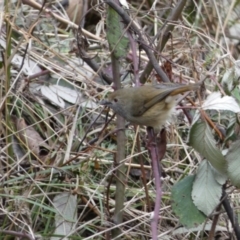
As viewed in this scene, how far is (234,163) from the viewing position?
1.90 meters

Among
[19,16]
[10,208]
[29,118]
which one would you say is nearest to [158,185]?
[10,208]

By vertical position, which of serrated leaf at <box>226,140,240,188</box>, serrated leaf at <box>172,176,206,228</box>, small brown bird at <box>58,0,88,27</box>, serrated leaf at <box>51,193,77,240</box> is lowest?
serrated leaf at <box>51,193,77,240</box>

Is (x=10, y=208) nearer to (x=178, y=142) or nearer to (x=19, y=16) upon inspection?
(x=178, y=142)

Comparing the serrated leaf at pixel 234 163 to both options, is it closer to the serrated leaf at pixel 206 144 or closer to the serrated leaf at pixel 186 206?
the serrated leaf at pixel 206 144

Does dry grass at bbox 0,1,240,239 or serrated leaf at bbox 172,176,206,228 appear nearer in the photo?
serrated leaf at bbox 172,176,206,228

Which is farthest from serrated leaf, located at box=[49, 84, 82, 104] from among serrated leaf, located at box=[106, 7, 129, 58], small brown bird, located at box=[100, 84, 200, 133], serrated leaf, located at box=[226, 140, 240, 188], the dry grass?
serrated leaf, located at box=[226, 140, 240, 188]

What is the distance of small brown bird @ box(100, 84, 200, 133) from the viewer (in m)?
2.26

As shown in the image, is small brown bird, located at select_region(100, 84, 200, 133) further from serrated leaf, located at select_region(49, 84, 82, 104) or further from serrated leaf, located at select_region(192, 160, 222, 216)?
serrated leaf, located at select_region(49, 84, 82, 104)

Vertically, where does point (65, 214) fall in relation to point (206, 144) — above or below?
below

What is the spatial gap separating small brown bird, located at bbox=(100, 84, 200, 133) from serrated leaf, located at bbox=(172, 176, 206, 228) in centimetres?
32

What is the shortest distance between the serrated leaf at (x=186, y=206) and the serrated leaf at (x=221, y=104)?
0.90 ft

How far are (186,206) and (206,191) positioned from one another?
8 centimetres

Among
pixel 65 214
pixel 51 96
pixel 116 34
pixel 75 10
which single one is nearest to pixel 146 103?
pixel 116 34

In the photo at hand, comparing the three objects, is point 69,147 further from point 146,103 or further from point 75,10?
point 75,10
